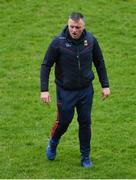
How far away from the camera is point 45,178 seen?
28.1 ft

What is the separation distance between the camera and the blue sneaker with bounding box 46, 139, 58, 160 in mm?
9094

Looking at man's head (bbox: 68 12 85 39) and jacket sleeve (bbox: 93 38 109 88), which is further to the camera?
jacket sleeve (bbox: 93 38 109 88)

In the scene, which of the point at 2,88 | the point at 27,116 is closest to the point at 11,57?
the point at 2,88

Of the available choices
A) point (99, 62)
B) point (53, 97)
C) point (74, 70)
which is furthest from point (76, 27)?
point (53, 97)

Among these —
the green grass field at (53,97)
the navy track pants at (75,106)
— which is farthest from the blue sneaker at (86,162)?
the navy track pants at (75,106)

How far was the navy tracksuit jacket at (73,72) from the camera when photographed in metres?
8.29

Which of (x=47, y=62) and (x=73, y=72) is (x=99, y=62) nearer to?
(x=73, y=72)

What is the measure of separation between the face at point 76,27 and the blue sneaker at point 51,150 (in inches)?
71.3

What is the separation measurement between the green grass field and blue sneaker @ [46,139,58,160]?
0.09 metres

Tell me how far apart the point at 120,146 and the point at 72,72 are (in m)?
1.95

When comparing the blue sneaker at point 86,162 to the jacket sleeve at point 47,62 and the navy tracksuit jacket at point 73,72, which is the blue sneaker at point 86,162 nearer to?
the navy tracksuit jacket at point 73,72

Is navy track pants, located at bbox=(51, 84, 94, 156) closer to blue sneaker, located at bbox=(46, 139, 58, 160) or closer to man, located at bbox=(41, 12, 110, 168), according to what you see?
man, located at bbox=(41, 12, 110, 168)

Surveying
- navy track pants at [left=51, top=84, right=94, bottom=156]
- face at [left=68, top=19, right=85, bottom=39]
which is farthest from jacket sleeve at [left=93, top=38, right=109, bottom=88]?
face at [left=68, top=19, right=85, bottom=39]

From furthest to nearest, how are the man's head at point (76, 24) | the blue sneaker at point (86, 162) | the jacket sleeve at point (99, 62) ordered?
the blue sneaker at point (86, 162) → the jacket sleeve at point (99, 62) → the man's head at point (76, 24)
